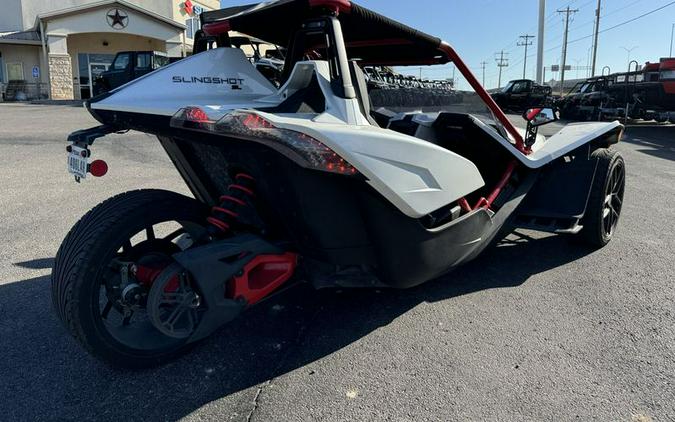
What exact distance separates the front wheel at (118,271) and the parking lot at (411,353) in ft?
0.56

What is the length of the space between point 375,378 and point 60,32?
103ft

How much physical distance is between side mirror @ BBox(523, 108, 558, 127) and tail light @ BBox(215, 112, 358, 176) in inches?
86.6

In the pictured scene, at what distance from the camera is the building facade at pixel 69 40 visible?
28.2 m

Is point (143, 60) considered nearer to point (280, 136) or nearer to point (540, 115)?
point (540, 115)

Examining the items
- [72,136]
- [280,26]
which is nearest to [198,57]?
[280,26]

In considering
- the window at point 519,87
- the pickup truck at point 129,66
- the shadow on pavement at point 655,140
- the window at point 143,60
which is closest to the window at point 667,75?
the shadow on pavement at point 655,140

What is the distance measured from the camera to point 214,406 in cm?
246

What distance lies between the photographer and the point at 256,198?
2840 millimetres

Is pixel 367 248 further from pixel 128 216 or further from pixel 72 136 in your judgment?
pixel 72 136

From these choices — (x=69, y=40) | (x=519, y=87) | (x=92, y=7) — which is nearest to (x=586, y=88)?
(x=519, y=87)

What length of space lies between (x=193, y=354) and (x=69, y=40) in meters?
32.8

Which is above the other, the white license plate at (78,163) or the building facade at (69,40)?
the building facade at (69,40)

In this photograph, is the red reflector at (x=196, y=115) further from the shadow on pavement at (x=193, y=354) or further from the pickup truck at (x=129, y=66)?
the pickup truck at (x=129, y=66)

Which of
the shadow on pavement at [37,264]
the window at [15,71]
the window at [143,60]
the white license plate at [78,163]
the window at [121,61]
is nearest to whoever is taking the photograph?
the white license plate at [78,163]
